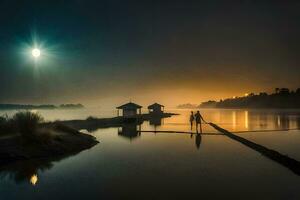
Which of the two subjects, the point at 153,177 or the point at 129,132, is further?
the point at 129,132

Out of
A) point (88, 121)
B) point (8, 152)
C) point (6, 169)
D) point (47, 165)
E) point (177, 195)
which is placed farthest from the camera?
point (88, 121)

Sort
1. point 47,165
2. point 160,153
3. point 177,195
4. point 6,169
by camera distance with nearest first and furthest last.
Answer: point 177,195 < point 6,169 < point 47,165 < point 160,153

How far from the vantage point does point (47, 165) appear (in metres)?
16.5

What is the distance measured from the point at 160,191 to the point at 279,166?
7.34 m

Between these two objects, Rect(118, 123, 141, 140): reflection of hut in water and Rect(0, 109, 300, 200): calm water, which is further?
Rect(118, 123, 141, 140): reflection of hut in water

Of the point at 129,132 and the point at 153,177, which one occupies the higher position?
the point at 129,132

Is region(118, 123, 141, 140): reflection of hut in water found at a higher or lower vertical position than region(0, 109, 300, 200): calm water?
higher

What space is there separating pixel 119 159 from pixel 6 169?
19.1 ft

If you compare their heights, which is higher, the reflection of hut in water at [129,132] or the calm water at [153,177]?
the reflection of hut in water at [129,132]

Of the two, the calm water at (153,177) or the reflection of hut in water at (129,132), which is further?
the reflection of hut in water at (129,132)

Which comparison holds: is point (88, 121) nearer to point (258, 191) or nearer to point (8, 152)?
point (8, 152)

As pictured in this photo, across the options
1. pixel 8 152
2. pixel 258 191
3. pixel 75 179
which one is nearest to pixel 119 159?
pixel 75 179

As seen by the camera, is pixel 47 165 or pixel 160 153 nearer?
pixel 47 165

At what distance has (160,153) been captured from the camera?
19.7m
